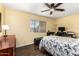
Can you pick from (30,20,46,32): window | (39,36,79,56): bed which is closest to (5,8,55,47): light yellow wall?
(30,20,46,32): window

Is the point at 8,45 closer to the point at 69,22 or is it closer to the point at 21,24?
the point at 21,24

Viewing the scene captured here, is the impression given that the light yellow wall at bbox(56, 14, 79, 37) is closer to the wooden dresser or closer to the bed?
the bed

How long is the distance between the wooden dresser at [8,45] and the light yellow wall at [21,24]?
0.08 meters

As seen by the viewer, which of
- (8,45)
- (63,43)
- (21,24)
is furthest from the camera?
(63,43)

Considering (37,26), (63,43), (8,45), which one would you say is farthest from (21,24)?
(63,43)

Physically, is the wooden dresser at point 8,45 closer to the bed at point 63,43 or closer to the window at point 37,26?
the window at point 37,26

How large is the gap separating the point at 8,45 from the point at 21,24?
0.40 m

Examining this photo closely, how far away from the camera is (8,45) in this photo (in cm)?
128

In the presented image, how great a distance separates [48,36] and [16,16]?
65 centimetres

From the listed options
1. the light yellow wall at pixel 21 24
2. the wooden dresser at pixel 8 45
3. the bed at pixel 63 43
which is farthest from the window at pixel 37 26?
the wooden dresser at pixel 8 45

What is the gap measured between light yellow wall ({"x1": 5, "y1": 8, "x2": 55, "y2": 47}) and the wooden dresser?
81 millimetres

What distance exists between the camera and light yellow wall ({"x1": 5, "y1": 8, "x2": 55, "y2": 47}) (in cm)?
131

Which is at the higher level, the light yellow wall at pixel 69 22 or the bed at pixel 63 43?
the light yellow wall at pixel 69 22

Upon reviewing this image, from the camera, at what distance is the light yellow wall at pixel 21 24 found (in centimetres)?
131
